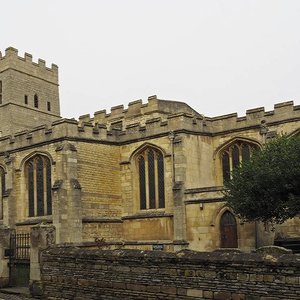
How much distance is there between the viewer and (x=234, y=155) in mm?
27812

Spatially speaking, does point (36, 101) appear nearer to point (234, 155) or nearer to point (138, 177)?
point (138, 177)

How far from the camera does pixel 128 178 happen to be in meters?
28.7

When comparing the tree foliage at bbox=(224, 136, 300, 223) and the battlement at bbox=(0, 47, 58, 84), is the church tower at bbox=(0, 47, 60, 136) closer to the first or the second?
the battlement at bbox=(0, 47, 58, 84)

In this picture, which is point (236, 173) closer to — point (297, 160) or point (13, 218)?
point (297, 160)

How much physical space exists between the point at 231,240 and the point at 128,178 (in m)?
7.36

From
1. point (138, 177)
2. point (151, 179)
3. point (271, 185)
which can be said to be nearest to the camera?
point (271, 185)

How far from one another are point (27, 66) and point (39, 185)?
74.9ft

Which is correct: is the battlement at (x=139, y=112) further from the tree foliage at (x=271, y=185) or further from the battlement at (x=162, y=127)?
the tree foliage at (x=271, y=185)

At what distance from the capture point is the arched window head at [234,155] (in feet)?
89.4

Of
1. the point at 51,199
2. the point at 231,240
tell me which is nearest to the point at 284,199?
the point at 231,240

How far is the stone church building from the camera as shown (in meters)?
25.0

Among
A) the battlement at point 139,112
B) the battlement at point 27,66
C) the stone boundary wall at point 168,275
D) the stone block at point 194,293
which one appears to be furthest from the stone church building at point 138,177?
the battlement at point 27,66

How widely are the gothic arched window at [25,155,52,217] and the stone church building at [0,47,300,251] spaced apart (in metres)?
0.06

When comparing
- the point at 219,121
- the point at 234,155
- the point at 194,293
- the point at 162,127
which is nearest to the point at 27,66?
the point at 162,127
